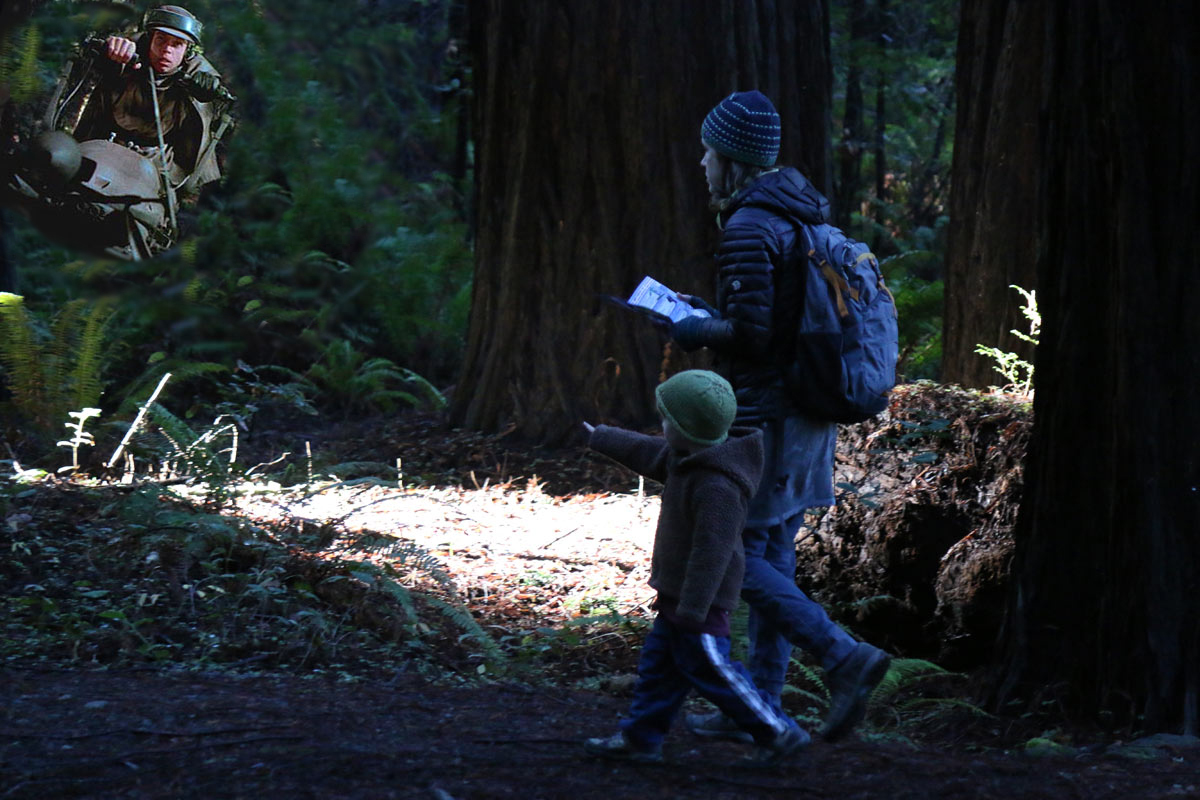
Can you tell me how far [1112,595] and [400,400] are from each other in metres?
7.31

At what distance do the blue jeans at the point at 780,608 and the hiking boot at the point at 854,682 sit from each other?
32 millimetres

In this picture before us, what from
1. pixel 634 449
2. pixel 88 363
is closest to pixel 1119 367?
pixel 634 449

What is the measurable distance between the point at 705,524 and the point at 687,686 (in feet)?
1.62

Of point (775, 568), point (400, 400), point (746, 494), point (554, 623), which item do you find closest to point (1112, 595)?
point (775, 568)

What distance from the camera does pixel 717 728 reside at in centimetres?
408

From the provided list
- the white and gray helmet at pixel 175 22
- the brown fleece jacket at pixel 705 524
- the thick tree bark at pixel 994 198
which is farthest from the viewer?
the thick tree bark at pixel 994 198

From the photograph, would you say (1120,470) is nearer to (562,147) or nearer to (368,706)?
(368,706)

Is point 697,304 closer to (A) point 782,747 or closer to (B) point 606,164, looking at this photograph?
(A) point 782,747

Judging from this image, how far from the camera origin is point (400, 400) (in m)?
10.6

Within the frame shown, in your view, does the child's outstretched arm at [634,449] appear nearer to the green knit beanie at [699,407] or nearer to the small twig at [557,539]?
the green knit beanie at [699,407]

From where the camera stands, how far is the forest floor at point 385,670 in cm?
349

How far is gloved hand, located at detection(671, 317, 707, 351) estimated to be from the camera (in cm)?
403

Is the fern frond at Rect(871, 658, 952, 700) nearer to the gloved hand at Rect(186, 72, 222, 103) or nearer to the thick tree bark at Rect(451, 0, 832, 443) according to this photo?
the gloved hand at Rect(186, 72, 222, 103)

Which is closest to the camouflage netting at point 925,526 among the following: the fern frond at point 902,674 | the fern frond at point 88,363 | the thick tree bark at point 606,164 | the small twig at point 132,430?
the fern frond at point 902,674
